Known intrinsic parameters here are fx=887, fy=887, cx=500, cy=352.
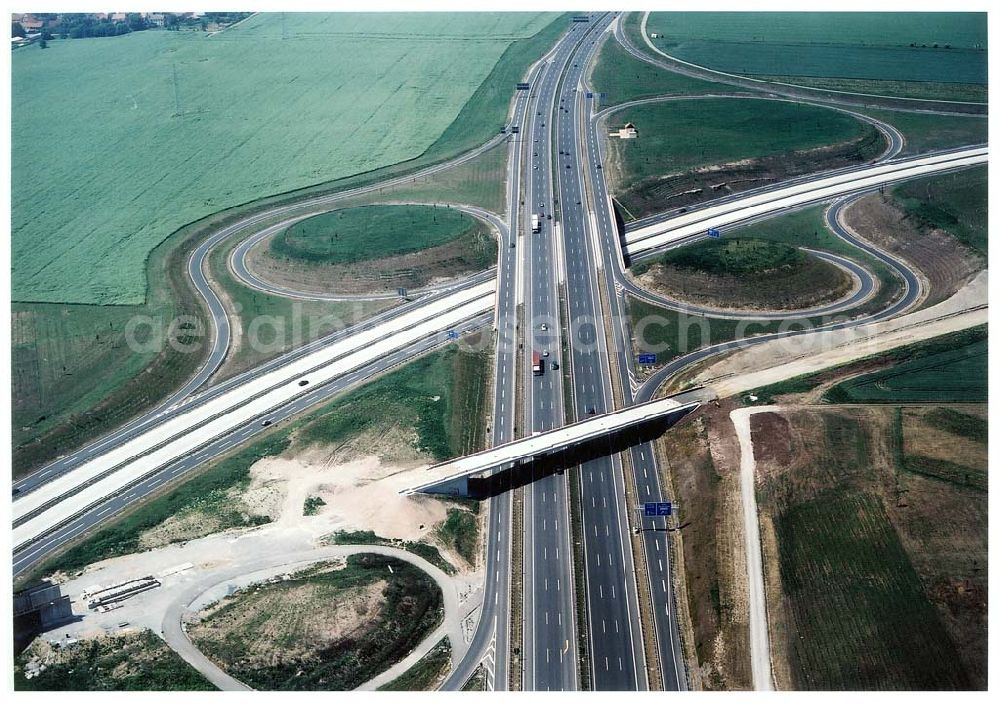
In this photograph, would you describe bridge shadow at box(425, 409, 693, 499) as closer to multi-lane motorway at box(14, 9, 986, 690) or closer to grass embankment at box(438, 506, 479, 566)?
multi-lane motorway at box(14, 9, 986, 690)

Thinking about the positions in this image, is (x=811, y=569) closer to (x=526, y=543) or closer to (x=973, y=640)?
(x=973, y=640)

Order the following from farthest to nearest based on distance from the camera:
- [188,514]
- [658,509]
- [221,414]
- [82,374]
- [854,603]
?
1. [82,374]
2. [221,414]
3. [188,514]
4. [658,509]
5. [854,603]

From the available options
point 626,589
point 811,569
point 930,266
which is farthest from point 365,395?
point 930,266

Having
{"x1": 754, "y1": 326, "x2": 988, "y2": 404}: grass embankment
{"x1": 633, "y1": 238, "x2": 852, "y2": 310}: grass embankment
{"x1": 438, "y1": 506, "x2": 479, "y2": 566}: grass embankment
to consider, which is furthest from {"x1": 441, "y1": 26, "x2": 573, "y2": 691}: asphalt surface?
{"x1": 754, "y1": 326, "x2": 988, "y2": 404}: grass embankment

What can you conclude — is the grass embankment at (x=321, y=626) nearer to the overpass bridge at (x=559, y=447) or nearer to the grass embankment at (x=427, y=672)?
the grass embankment at (x=427, y=672)

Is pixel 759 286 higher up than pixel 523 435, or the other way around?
pixel 759 286

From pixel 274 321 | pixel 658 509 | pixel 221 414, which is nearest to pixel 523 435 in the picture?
pixel 658 509

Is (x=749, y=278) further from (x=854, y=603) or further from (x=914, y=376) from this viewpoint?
(x=854, y=603)
